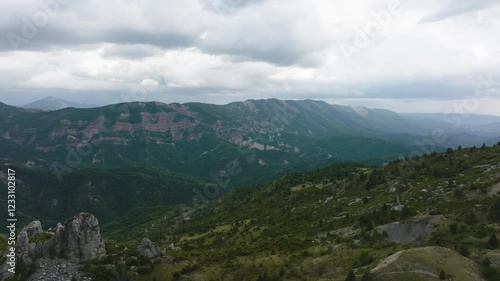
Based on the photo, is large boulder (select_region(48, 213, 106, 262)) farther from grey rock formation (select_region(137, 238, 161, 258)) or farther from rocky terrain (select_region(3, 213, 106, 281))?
grey rock formation (select_region(137, 238, 161, 258))

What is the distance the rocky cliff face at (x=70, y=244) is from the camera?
205ft

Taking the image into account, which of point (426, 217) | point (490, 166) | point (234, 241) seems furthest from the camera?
point (234, 241)

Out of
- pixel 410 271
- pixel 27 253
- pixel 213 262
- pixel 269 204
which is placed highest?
pixel 410 271

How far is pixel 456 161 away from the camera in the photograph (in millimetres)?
120062

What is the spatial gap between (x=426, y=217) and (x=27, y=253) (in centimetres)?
7762

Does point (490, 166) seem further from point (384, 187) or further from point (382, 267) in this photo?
point (382, 267)

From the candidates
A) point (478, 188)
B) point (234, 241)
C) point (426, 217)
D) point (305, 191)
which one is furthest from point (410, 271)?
point (305, 191)

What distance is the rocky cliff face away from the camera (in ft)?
205

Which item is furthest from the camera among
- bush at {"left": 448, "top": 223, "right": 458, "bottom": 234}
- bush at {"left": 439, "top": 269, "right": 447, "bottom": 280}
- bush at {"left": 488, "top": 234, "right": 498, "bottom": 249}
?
bush at {"left": 448, "top": 223, "right": 458, "bottom": 234}

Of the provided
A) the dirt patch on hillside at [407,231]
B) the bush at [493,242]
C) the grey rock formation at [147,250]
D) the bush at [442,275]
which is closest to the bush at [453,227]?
the dirt patch on hillside at [407,231]

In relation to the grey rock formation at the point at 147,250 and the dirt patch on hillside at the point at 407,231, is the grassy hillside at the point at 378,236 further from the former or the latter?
the grey rock formation at the point at 147,250

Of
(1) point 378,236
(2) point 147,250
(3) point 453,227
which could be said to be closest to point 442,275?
(3) point 453,227

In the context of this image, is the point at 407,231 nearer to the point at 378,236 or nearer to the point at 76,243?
the point at 378,236

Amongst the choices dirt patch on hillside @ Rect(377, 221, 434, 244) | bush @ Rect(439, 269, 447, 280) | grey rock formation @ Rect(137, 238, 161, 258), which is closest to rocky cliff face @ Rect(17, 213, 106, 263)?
grey rock formation @ Rect(137, 238, 161, 258)
